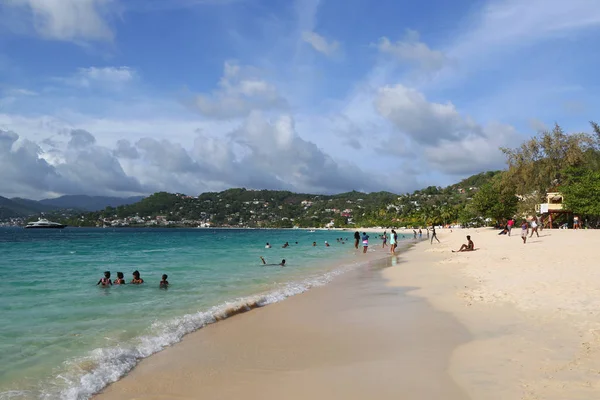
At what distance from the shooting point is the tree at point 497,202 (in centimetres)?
6044

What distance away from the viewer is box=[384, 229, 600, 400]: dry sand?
5.04 m

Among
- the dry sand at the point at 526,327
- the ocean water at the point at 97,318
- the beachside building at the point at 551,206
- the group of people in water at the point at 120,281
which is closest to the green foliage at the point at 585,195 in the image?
the beachside building at the point at 551,206

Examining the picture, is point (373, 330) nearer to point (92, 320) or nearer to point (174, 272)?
point (92, 320)

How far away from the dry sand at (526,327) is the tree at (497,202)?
48.1 m

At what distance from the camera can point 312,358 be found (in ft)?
21.7

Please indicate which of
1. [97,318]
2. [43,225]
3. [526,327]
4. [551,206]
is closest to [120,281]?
[97,318]

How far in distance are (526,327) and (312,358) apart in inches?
166

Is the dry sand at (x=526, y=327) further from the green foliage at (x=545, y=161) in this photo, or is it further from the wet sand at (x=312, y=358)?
the green foliage at (x=545, y=161)

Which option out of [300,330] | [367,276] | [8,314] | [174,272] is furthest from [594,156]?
[8,314]

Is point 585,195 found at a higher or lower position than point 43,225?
higher

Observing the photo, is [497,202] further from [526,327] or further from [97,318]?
[97,318]

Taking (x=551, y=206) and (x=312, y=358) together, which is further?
(x=551, y=206)

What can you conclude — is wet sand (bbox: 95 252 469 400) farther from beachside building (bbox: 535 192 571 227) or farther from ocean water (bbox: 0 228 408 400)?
beachside building (bbox: 535 192 571 227)

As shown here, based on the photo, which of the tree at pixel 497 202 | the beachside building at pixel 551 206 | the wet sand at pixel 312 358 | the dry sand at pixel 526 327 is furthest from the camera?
the tree at pixel 497 202
